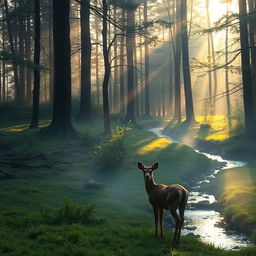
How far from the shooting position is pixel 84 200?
17.1 m

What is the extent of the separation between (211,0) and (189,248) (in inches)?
2358

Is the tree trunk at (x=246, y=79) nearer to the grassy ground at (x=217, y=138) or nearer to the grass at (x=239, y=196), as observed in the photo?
the grassy ground at (x=217, y=138)

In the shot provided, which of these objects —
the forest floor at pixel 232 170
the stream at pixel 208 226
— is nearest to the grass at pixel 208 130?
the forest floor at pixel 232 170

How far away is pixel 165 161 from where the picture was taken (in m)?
26.3

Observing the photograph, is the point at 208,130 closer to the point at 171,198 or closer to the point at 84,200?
the point at 84,200

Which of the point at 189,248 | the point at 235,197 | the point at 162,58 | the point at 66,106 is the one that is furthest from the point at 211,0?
the point at 189,248

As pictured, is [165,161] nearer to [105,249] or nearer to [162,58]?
[105,249]

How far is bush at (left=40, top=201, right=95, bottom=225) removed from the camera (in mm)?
12688

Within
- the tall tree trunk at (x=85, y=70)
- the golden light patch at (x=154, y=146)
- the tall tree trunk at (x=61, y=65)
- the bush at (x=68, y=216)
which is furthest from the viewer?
the tall tree trunk at (x=85, y=70)

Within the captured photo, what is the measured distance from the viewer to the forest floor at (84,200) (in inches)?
412

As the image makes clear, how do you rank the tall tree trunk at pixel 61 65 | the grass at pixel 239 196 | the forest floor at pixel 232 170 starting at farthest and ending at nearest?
the tall tree trunk at pixel 61 65 < the forest floor at pixel 232 170 < the grass at pixel 239 196

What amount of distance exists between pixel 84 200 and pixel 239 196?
22.3 ft

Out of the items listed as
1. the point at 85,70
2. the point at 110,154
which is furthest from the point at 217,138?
the point at 110,154

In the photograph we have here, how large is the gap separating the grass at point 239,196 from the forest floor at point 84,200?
227 centimetres
